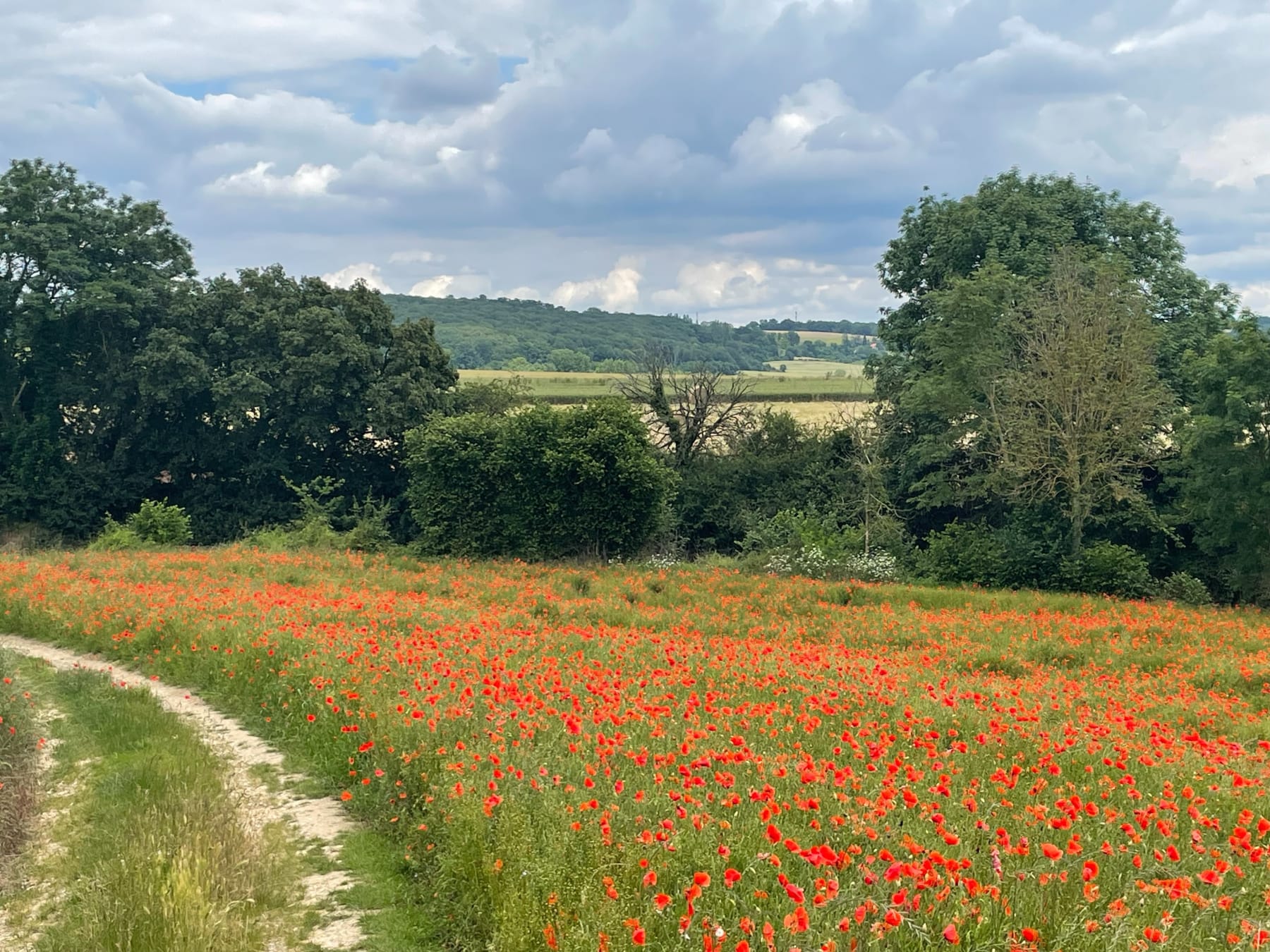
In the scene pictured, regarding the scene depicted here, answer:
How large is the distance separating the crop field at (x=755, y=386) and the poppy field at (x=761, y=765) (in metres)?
27.6

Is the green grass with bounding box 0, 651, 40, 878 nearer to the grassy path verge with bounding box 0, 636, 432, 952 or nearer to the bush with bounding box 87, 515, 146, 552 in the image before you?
the grassy path verge with bounding box 0, 636, 432, 952

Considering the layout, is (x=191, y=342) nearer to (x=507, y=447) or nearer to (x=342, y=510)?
(x=342, y=510)

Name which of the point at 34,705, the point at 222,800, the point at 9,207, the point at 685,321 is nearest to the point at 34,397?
the point at 9,207

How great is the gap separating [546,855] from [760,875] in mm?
1406

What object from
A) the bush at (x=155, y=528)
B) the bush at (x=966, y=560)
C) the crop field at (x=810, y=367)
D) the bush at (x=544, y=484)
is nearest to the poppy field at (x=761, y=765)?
the bush at (x=966, y=560)

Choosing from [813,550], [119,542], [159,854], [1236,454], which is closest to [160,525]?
[119,542]

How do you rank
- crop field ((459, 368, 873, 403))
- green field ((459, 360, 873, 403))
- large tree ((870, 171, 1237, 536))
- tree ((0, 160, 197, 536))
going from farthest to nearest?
crop field ((459, 368, 873, 403))
green field ((459, 360, 873, 403))
tree ((0, 160, 197, 536))
large tree ((870, 171, 1237, 536))

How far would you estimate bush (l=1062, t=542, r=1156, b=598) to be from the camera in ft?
84.0

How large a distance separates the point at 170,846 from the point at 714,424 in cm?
3446

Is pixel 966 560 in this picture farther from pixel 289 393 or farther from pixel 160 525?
pixel 160 525

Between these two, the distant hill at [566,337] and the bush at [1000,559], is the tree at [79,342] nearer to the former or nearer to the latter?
the bush at [1000,559]

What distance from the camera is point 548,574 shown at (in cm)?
2523

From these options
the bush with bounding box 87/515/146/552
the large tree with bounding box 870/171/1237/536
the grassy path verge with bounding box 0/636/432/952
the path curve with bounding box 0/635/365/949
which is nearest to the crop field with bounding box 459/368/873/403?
the large tree with bounding box 870/171/1237/536

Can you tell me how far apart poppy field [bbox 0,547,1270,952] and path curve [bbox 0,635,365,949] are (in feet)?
0.99
